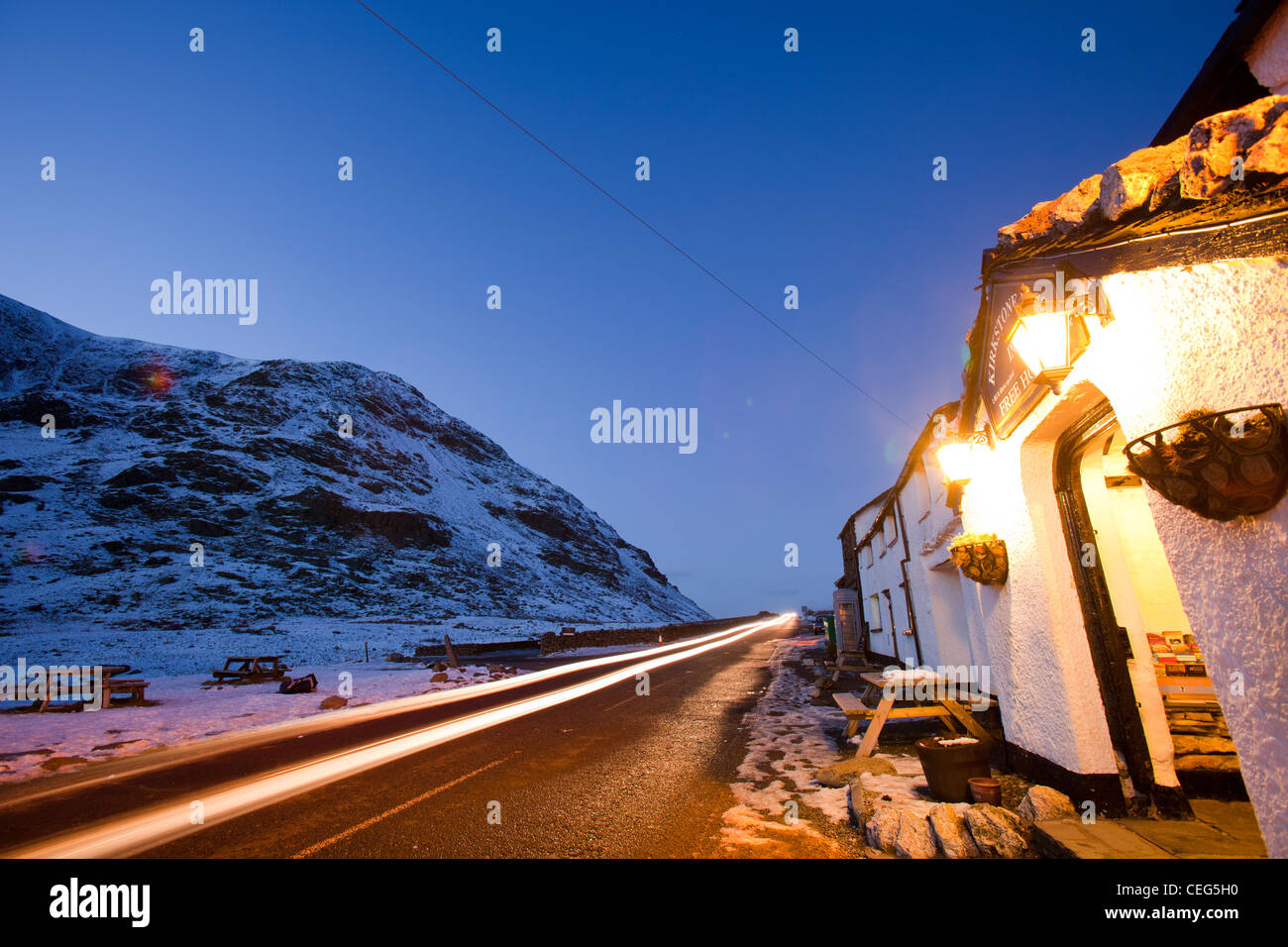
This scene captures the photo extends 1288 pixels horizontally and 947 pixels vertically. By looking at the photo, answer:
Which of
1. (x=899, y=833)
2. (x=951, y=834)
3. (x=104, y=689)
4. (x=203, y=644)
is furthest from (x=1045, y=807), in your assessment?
(x=203, y=644)

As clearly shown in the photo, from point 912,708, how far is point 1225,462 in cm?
523

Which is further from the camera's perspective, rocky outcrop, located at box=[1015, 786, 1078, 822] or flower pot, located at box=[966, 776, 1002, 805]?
flower pot, located at box=[966, 776, 1002, 805]

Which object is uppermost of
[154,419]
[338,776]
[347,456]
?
[154,419]

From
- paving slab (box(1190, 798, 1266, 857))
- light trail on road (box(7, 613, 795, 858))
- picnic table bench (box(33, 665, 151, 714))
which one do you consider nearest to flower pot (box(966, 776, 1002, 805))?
paving slab (box(1190, 798, 1266, 857))

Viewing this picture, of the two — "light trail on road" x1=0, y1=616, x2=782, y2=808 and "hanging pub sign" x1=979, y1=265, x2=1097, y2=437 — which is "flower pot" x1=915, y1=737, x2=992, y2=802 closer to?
"hanging pub sign" x1=979, y1=265, x2=1097, y2=437

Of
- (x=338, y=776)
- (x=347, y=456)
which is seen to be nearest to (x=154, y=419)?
(x=347, y=456)

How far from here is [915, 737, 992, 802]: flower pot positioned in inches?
Answer: 191

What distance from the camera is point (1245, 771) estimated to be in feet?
9.31

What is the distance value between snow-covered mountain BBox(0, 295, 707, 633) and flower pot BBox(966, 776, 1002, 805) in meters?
45.1

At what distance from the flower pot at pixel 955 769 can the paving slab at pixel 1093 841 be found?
84 centimetres

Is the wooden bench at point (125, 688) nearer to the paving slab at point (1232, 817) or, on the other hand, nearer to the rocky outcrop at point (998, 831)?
Result: the rocky outcrop at point (998, 831)
